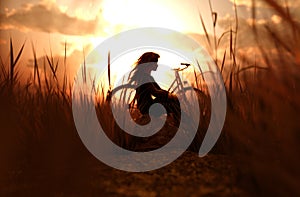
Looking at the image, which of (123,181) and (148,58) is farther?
(148,58)

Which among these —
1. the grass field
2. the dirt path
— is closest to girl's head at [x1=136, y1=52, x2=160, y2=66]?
the grass field

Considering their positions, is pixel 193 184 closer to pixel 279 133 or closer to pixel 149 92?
pixel 279 133

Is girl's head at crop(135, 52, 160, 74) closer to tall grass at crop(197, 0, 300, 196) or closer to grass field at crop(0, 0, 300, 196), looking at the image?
grass field at crop(0, 0, 300, 196)

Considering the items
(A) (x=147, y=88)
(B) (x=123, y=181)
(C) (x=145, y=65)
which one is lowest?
(B) (x=123, y=181)

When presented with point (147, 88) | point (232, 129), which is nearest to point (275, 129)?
point (232, 129)

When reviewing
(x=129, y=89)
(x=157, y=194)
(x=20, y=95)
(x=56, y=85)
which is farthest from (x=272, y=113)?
(x=20, y=95)

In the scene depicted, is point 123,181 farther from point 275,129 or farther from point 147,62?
point 147,62

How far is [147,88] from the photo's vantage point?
2512 millimetres

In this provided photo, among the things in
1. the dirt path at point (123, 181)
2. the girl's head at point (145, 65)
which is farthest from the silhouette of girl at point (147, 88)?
the dirt path at point (123, 181)

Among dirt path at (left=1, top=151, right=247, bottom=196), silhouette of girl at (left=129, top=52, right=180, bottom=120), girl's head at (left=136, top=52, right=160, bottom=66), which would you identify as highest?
girl's head at (left=136, top=52, right=160, bottom=66)

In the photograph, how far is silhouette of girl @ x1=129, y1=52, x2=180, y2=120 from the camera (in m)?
2.47

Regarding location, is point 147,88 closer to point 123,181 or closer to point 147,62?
point 147,62

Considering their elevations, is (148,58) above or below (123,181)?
above

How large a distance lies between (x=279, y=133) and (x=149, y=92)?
52.8 inches
